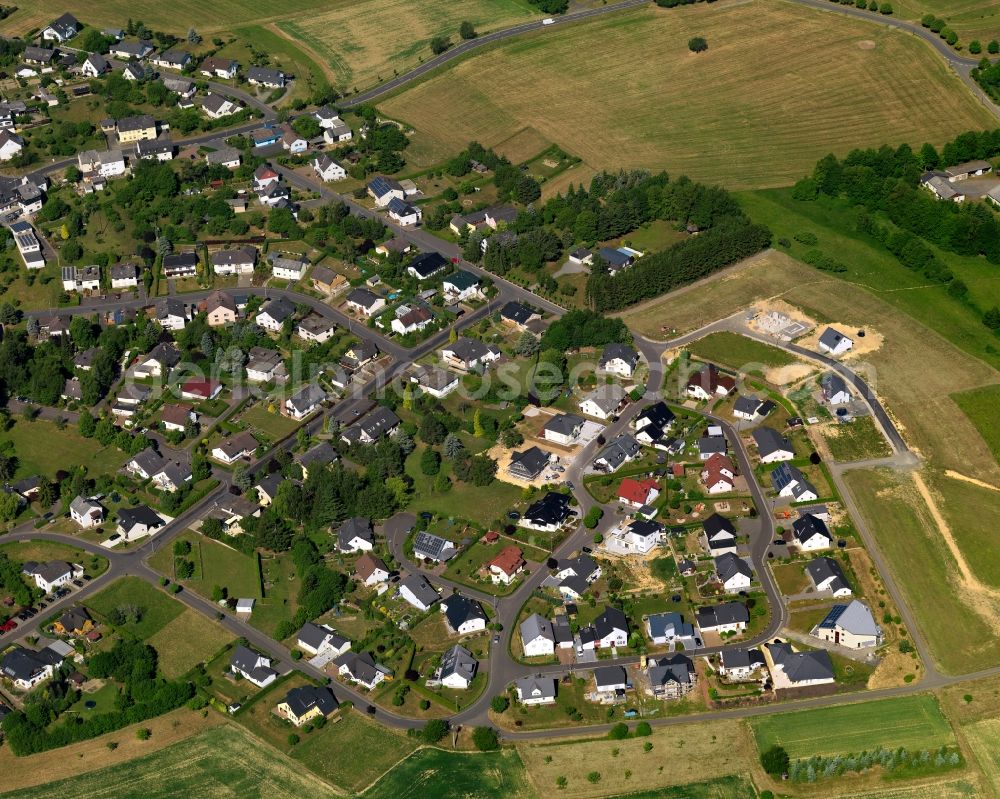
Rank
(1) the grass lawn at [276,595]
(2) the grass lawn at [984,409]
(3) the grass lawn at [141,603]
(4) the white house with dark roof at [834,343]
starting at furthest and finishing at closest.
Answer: (4) the white house with dark roof at [834,343], (2) the grass lawn at [984,409], (1) the grass lawn at [276,595], (3) the grass lawn at [141,603]

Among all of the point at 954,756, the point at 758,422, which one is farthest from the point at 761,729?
the point at 758,422

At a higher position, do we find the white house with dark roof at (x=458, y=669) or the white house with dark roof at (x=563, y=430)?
the white house with dark roof at (x=563, y=430)

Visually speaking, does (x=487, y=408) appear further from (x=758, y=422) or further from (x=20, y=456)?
(x=20, y=456)

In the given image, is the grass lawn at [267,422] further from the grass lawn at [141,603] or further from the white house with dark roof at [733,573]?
the white house with dark roof at [733,573]

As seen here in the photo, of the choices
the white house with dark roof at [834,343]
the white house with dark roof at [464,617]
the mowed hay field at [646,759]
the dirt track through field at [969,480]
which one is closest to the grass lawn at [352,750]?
the mowed hay field at [646,759]

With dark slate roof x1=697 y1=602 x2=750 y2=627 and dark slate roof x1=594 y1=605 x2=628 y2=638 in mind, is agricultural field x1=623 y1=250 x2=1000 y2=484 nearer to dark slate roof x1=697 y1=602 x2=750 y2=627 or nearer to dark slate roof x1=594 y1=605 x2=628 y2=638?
dark slate roof x1=697 y1=602 x2=750 y2=627

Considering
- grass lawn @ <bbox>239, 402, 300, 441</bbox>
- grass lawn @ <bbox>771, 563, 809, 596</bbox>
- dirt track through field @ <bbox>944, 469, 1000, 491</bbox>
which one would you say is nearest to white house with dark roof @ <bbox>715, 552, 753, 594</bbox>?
grass lawn @ <bbox>771, 563, 809, 596</bbox>

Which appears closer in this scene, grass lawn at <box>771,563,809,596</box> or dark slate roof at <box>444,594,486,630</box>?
dark slate roof at <box>444,594,486,630</box>
